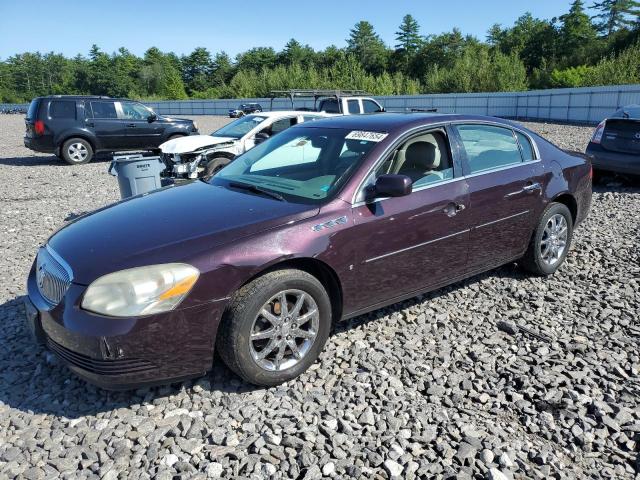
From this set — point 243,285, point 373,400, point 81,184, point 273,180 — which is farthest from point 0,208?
point 373,400

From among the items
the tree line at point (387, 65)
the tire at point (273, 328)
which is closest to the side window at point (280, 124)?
the tire at point (273, 328)

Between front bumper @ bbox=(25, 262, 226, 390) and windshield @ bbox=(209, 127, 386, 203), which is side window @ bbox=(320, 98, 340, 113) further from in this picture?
front bumper @ bbox=(25, 262, 226, 390)

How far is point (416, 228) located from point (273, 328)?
4.29ft

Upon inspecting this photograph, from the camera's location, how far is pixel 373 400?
10.2 ft

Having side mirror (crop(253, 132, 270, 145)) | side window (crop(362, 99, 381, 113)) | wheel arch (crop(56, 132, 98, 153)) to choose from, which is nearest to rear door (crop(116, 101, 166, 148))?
wheel arch (crop(56, 132, 98, 153))

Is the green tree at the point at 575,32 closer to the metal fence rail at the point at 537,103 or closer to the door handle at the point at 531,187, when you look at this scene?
the metal fence rail at the point at 537,103

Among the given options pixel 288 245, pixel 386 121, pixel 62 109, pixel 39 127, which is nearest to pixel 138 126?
pixel 62 109

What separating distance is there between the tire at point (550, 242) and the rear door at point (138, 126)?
12.4 metres

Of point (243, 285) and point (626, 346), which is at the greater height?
point (243, 285)

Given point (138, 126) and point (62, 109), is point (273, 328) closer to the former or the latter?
point (138, 126)

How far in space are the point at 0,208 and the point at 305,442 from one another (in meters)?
8.09

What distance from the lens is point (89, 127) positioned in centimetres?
1421

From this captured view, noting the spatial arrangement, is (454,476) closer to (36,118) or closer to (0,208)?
(0,208)

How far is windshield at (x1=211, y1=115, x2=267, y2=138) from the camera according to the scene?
Answer: 11005mm
